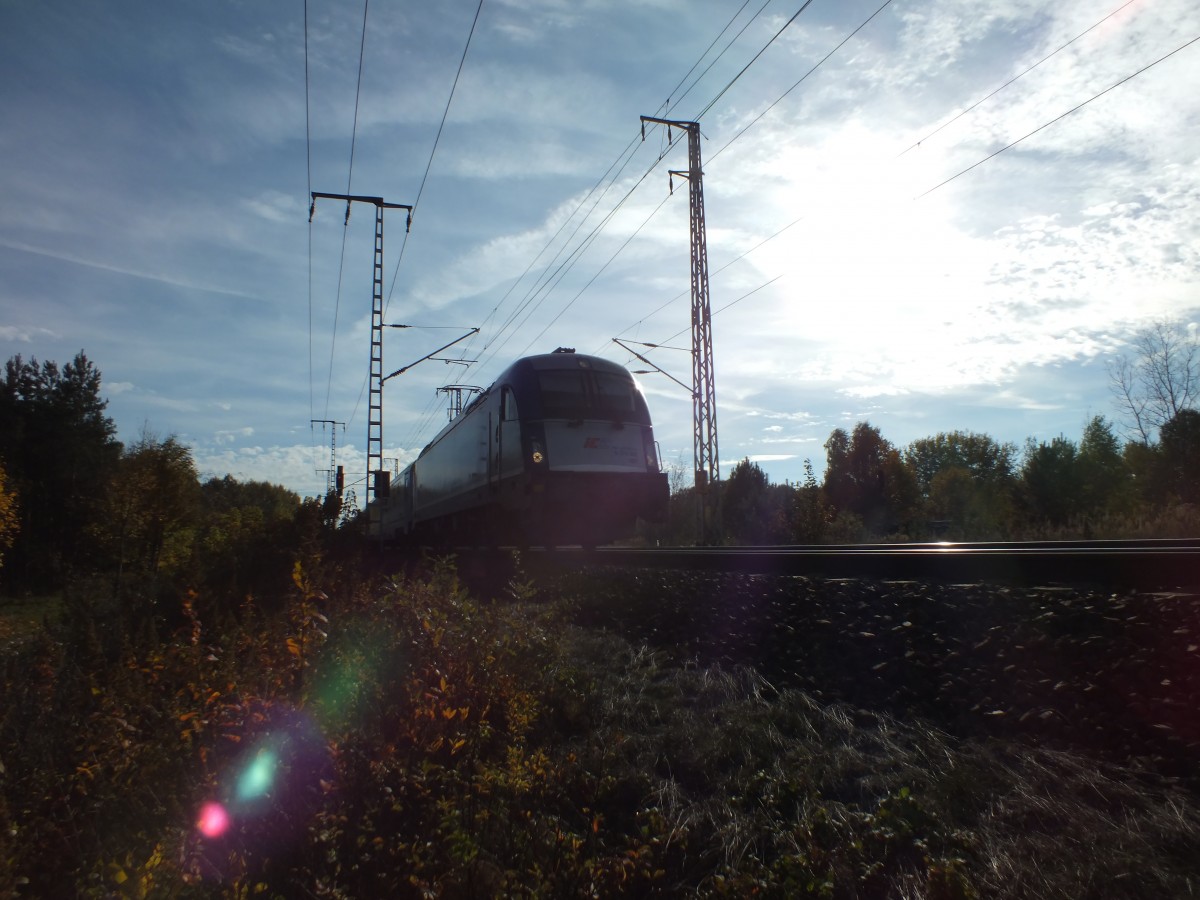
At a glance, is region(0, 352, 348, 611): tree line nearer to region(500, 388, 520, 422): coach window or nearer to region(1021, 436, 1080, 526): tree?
region(500, 388, 520, 422): coach window

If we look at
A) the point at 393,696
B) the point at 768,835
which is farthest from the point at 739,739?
the point at 393,696

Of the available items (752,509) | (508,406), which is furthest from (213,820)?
(752,509)

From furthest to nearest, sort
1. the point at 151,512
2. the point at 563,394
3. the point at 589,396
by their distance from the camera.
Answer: the point at 151,512 < the point at 589,396 < the point at 563,394

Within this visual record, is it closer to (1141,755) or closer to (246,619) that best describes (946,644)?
(1141,755)

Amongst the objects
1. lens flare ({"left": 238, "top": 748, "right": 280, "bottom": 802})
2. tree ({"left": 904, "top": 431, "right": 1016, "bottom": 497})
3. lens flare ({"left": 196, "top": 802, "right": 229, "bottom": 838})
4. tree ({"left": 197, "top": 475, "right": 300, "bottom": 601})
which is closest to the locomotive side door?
tree ({"left": 197, "top": 475, "right": 300, "bottom": 601})

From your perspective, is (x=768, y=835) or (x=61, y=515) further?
(x=61, y=515)

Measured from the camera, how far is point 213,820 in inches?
151

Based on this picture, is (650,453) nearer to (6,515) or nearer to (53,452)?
(6,515)

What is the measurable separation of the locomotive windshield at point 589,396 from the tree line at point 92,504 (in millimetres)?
4520

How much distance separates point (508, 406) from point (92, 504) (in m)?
26.4

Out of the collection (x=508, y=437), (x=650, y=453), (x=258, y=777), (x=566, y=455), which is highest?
(x=508, y=437)

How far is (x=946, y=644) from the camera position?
4.82m

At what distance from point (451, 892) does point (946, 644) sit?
3118 mm

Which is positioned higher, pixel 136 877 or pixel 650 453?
pixel 650 453
